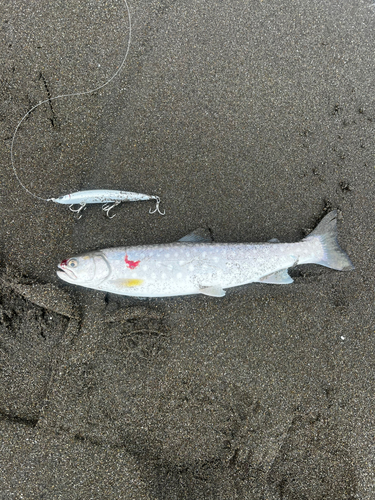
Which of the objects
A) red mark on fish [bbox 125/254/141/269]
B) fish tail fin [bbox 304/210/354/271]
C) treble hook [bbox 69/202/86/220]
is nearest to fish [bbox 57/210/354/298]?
red mark on fish [bbox 125/254/141/269]

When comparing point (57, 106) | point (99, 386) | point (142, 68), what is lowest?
point (99, 386)

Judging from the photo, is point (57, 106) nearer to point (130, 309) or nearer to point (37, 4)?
point (37, 4)

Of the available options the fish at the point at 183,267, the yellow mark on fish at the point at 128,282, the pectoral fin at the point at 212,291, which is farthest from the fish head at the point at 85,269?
the pectoral fin at the point at 212,291

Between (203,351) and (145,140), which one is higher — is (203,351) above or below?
below

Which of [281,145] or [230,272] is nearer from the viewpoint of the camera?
[230,272]

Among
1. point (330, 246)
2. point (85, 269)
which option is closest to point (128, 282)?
point (85, 269)

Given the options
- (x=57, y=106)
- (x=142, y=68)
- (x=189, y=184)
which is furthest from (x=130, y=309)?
(x=142, y=68)
